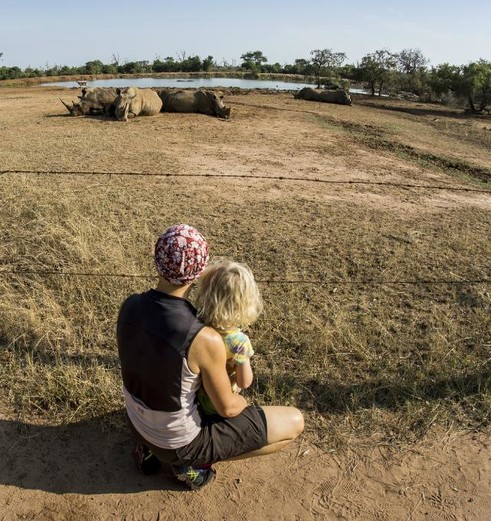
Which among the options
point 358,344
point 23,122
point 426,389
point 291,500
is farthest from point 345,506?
point 23,122

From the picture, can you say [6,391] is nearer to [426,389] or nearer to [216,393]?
[216,393]

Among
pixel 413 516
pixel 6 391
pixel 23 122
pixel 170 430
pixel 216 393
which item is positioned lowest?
pixel 413 516

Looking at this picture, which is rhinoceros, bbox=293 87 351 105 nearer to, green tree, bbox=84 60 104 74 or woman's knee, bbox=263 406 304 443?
woman's knee, bbox=263 406 304 443

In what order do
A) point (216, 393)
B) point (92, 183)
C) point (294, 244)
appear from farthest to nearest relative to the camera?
point (92, 183), point (294, 244), point (216, 393)

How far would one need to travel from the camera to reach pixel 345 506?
2.38 m

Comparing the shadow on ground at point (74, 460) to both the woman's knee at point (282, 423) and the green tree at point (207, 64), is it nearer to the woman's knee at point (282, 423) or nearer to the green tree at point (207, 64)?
the woman's knee at point (282, 423)

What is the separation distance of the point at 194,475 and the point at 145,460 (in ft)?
0.91

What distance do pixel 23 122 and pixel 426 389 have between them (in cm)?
1197

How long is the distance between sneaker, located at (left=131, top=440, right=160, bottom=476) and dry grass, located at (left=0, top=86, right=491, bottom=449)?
48 cm

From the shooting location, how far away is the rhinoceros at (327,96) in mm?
19828

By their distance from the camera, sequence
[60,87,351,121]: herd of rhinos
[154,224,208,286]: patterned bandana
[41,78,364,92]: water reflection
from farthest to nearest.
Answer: [41,78,364,92]: water reflection < [60,87,351,121]: herd of rhinos < [154,224,208,286]: patterned bandana

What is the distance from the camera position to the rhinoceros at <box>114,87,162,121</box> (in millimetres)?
13164

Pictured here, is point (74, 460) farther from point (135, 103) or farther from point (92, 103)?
point (92, 103)

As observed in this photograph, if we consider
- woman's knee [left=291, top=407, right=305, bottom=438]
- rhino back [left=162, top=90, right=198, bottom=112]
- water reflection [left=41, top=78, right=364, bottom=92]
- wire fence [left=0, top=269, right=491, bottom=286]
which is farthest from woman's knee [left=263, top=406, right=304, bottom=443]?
water reflection [left=41, top=78, right=364, bottom=92]
